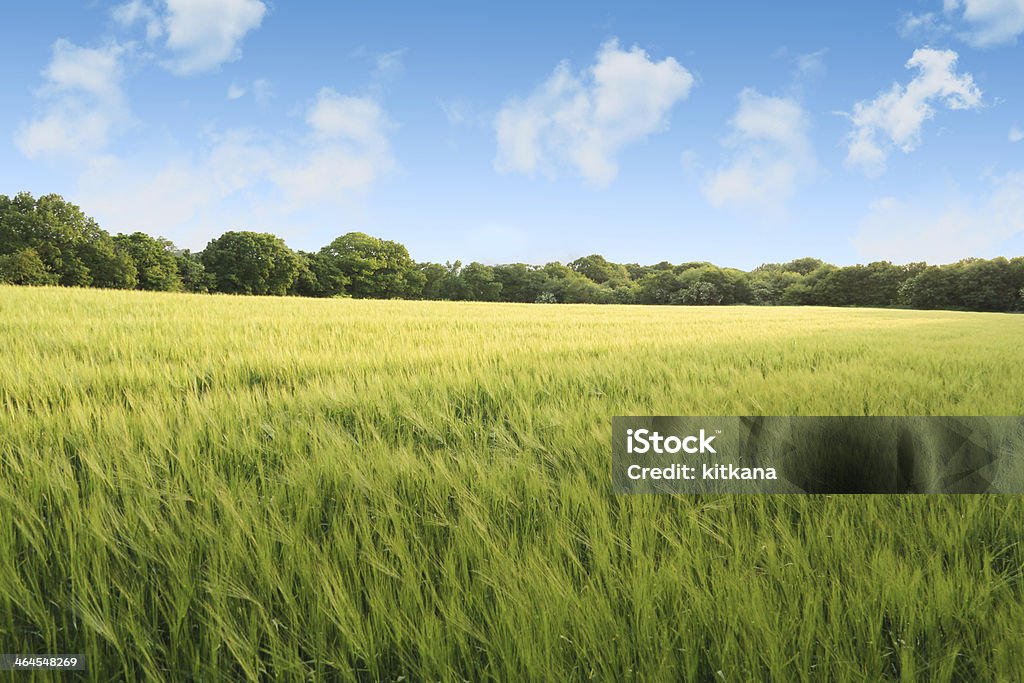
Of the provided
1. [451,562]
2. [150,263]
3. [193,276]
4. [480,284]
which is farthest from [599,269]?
[451,562]

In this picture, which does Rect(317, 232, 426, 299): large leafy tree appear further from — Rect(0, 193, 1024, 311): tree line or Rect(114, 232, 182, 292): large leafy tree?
Rect(114, 232, 182, 292): large leafy tree

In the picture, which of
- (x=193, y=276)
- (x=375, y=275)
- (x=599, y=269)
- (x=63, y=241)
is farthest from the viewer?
(x=599, y=269)

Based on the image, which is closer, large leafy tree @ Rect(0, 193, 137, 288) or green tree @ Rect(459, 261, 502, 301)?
large leafy tree @ Rect(0, 193, 137, 288)

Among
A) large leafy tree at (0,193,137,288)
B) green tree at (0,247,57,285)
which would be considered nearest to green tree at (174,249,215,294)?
large leafy tree at (0,193,137,288)

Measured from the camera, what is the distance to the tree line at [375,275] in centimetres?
4159

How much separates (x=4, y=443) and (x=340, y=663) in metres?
1.65

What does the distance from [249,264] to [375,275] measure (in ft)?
55.4

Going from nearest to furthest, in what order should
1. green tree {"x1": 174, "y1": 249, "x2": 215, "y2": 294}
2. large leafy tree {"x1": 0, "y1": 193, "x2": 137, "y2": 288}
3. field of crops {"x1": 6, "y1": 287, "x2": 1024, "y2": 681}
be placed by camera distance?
1. field of crops {"x1": 6, "y1": 287, "x2": 1024, "y2": 681}
2. large leafy tree {"x1": 0, "y1": 193, "x2": 137, "y2": 288}
3. green tree {"x1": 174, "y1": 249, "x2": 215, "y2": 294}

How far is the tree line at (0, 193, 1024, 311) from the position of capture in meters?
41.6

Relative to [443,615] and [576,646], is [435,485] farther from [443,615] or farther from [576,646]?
[576,646]

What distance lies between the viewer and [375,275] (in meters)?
68.4

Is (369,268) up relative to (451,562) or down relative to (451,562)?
up

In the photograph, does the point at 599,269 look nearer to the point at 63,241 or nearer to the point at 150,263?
the point at 150,263

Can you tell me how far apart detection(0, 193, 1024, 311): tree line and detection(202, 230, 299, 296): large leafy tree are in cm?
12
